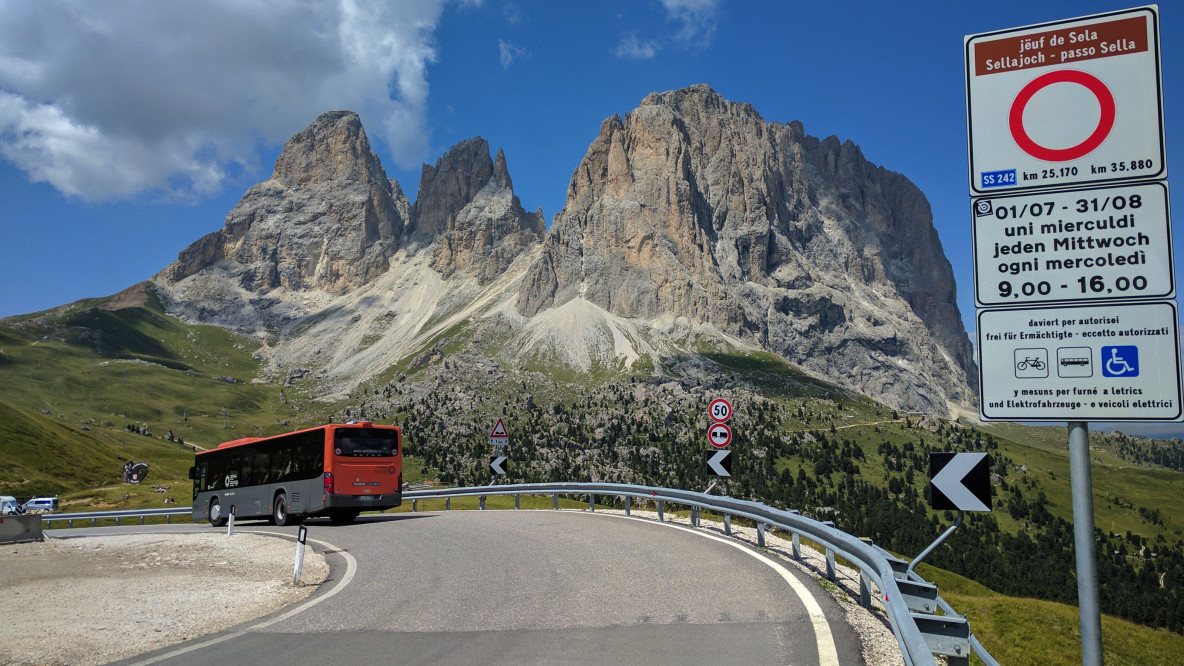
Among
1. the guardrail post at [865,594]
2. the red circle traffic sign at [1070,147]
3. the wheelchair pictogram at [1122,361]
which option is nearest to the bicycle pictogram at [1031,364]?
the wheelchair pictogram at [1122,361]

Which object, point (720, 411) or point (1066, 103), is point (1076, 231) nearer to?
point (1066, 103)

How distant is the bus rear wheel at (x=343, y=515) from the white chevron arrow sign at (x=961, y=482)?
2427cm

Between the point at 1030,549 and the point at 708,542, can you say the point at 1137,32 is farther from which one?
the point at 1030,549

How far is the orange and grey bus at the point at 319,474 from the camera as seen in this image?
29016 mm

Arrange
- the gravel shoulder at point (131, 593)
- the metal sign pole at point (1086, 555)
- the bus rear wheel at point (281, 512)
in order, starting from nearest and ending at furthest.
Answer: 1. the metal sign pole at point (1086, 555)
2. the gravel shoulder at point (131, 593)
3. the bus rear wheel at point (281, 512)

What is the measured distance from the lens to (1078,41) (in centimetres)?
516

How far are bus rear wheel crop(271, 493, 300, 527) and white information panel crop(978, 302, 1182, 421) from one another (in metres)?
30.5

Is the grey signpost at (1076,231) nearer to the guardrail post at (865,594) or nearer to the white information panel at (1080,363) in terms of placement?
the white information panel at (1080,363)

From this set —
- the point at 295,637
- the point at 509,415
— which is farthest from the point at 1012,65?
the point at 509,415

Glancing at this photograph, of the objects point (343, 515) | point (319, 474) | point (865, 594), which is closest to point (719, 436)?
point (865, 594)

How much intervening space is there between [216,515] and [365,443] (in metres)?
11.1

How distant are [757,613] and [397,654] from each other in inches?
182

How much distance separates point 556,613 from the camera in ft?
35.6

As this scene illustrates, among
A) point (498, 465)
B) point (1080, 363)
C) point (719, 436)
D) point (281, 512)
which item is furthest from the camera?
point (498, 465)
